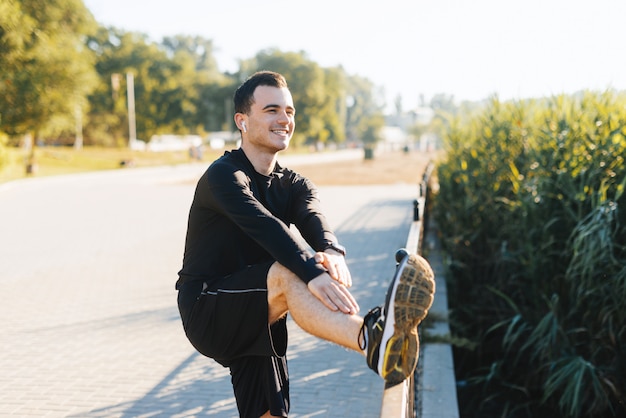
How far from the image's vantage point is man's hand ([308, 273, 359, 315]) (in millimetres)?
2176

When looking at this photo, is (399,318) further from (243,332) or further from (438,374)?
(438,374)

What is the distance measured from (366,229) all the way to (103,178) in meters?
19.9

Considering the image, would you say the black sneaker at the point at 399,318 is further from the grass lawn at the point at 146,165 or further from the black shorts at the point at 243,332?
the grass lawn at the point at 146,165

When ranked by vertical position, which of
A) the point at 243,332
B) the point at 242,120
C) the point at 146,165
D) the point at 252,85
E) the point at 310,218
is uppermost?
the point at 252,85

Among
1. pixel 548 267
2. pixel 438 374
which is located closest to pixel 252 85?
pixel 438 374

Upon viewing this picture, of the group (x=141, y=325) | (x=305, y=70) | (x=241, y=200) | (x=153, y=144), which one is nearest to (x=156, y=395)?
(x=141, y=325)

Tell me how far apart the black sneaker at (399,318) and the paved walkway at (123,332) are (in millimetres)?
1884

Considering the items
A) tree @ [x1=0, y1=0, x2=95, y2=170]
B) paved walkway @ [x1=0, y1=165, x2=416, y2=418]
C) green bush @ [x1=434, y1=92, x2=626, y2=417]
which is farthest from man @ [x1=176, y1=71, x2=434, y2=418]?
tree @ [x1=0, y1=0, x2=95, y2=170]

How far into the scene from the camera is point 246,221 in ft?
7.90

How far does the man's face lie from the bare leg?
621 mm

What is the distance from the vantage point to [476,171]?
733 cm

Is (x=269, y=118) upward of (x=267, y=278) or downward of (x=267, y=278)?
upward

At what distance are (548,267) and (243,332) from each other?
355 cm

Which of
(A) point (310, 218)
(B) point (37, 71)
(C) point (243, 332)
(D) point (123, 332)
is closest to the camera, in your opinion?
(C) point (243, 332)
